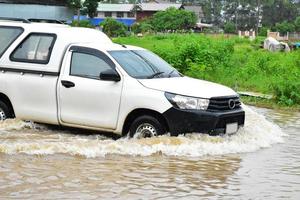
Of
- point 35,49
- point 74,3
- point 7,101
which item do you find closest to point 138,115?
point 35,49

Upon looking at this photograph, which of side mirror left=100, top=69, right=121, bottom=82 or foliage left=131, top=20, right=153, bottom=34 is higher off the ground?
side mirror left=100, top=69, right=121, bottom=82

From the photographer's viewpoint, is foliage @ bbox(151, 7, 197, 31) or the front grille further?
foliage @ bbox(151, 7, 197, 31)

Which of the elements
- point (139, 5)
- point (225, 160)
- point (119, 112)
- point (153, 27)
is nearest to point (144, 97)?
point (119, 112)

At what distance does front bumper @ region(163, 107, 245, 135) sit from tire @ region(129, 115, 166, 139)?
0.60ft

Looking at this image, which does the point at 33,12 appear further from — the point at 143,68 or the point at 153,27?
the point at 153,27

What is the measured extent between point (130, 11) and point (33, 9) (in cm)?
→ 7868

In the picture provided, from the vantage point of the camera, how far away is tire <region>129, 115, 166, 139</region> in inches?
372

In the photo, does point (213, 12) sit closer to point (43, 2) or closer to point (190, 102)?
point (43, 2)

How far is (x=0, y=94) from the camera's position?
10883 millimetres

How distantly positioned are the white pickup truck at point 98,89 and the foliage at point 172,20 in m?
80.1

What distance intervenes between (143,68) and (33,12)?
79.2 ft

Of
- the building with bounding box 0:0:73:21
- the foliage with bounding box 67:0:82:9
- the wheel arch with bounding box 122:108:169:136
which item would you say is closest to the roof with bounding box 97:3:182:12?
the foliage with bounding box 67:0:82:9

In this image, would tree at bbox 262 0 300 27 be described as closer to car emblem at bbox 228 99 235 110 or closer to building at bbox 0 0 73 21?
building at bbox 0 0 73 21

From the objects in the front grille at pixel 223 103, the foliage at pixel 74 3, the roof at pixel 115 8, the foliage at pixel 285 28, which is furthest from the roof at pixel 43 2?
the roof at pixel 115 8
